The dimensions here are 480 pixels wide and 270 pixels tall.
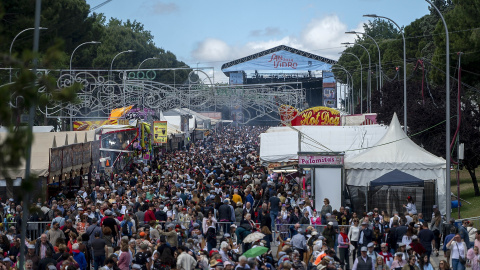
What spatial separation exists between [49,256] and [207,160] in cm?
3126

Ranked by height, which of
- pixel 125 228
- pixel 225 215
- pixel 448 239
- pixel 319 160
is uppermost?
pixel 319 160

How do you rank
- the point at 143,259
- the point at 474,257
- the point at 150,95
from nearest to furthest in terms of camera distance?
the point at 143,259, the point at 474,257, the point at 150,95

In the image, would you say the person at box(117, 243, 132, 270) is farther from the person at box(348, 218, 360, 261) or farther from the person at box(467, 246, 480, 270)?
the person at box(467, 246, 480, 270)

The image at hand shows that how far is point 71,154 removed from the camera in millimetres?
30547

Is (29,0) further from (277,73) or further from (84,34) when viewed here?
(277,73)

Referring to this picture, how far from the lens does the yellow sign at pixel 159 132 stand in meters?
49.9

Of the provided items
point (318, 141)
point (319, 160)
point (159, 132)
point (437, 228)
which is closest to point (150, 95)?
point (159, 132)

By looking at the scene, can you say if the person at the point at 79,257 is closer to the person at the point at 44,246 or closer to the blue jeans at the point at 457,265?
the person at the point at 44,246

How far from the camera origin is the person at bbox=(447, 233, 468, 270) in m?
17.2

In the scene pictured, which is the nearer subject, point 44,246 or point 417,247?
point 44,246

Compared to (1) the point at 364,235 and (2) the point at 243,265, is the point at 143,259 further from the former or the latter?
(1) the point at 364,235

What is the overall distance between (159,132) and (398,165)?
25.3 m

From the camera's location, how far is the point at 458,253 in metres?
17.2

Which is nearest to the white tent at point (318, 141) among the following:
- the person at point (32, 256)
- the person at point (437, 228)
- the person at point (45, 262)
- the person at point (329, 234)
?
the person at point (437, 228)
